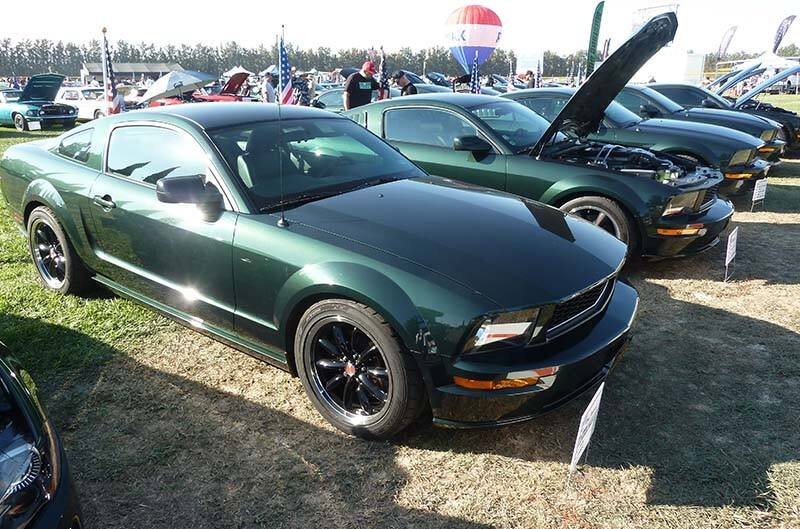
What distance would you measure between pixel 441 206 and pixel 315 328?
0.97 metres

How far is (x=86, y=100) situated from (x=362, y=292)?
19991 millimetres

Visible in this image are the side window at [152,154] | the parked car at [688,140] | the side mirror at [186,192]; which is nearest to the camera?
the side mirror at [186,192]

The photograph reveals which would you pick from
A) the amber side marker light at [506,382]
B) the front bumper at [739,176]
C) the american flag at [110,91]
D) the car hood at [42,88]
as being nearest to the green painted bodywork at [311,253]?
the amber side marker light at [506,382]

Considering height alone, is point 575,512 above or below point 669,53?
below

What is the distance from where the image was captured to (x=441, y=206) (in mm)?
3055

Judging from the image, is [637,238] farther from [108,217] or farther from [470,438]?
[108,217]

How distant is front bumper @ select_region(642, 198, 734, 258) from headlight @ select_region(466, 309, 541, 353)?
2.69 meters

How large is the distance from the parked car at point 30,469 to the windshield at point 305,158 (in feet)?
4.73

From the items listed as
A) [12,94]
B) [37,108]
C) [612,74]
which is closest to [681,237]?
[612,74]

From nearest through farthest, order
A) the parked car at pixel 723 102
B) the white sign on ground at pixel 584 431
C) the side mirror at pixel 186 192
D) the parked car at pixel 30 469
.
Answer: the parked car at pixel 30 469 < the white sign on ground at pixel 584 431 < the side mirror at pixel 186 192 < the parked car at pixel 723 102

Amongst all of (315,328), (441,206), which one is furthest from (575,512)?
(441,206)

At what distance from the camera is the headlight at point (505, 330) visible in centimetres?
226

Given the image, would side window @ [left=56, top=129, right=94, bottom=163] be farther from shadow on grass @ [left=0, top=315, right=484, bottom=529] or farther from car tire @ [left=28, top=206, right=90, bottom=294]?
shadow on grass @ [left=0, top=315, right=484, bottom=529]

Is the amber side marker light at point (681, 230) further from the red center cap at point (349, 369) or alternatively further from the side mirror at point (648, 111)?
the side mirror at point (648, 111)
